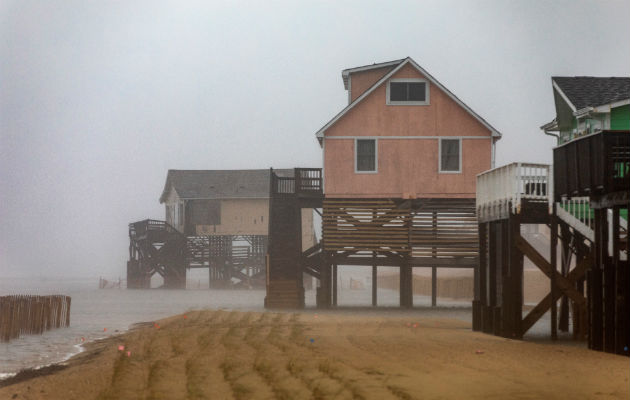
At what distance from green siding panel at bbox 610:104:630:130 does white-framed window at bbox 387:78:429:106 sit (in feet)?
40.5

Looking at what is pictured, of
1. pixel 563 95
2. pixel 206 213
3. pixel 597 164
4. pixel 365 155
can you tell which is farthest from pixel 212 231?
pixel 597 164

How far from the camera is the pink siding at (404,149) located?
39875 millimetres

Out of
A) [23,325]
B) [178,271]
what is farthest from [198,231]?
[23,325]

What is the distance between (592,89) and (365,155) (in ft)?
38.8

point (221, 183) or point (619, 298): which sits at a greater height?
point (221, 183)

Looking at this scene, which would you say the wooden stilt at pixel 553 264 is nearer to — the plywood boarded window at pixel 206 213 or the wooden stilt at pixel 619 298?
the wooden stilt at pixel 619 298

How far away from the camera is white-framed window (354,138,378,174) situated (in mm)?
40062

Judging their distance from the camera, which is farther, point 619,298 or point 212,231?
point 212,231

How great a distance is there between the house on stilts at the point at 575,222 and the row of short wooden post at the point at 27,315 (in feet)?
48.5

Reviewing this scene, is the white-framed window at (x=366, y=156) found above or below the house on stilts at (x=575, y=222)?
above

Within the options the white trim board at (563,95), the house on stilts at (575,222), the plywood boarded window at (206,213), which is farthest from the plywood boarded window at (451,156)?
the plywood boarded window at (206,213)

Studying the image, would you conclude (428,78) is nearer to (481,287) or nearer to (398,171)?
(398,171)

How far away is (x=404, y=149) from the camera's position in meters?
40.0

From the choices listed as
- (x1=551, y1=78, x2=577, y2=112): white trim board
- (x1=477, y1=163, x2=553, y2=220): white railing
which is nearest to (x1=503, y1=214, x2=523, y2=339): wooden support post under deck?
(x1=477, y1=163, x2=553, y2=220): white railing
